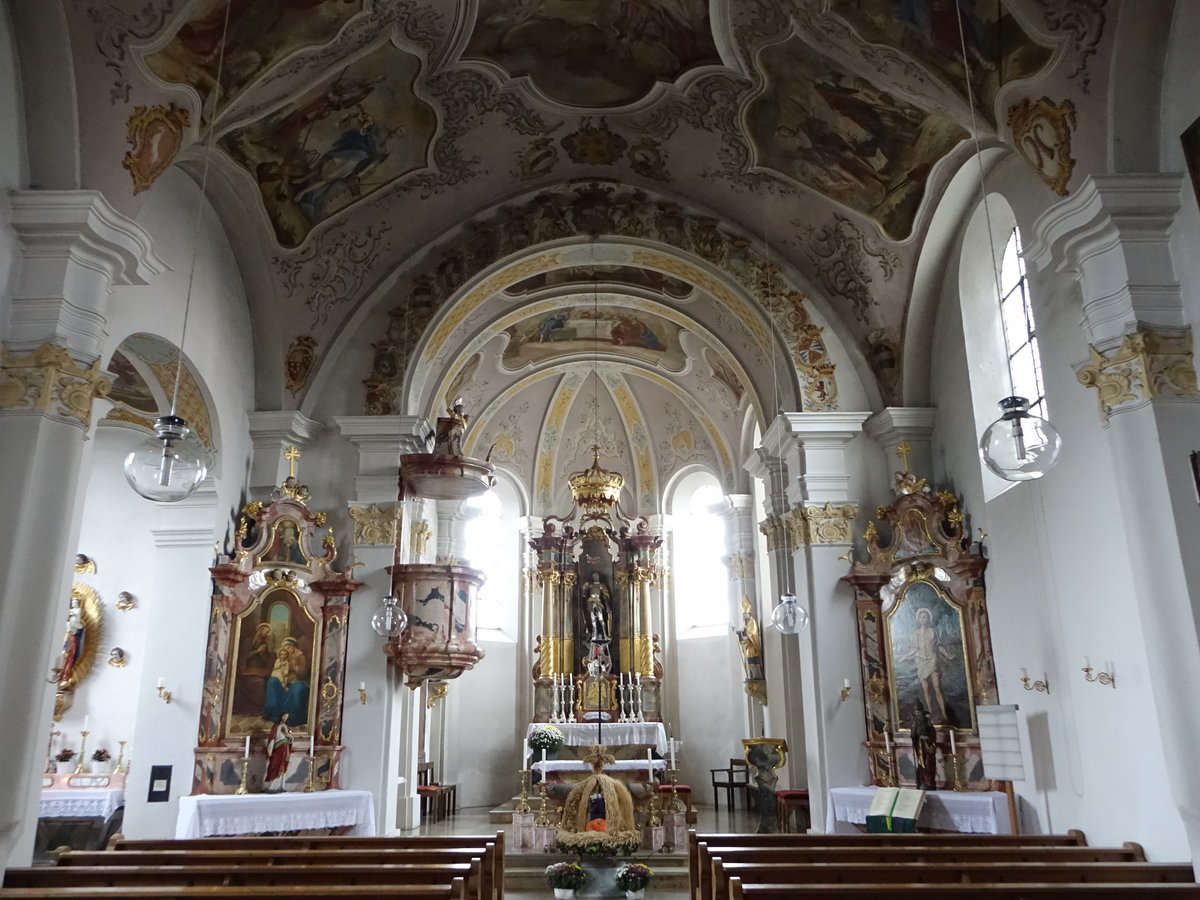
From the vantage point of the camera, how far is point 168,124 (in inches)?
300

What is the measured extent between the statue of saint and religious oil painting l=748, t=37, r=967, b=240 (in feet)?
31.2

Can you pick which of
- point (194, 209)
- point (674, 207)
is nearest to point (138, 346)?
point (194, 209)

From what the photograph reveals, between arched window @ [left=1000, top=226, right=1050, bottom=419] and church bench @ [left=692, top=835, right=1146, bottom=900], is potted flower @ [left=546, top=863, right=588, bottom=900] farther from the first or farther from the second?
arched window @ [left=1000, top=226, right=1050, bottom=419]

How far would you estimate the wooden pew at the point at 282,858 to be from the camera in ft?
20.3

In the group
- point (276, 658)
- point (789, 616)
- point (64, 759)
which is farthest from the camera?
point (64, 759)

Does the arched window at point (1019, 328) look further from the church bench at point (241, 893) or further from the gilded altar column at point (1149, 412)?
the church bench at point (241, 893)

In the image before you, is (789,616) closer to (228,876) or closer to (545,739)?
(545,739)

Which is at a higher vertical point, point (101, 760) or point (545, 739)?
point (545, 739)

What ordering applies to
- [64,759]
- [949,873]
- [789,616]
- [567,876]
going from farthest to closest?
[64,759] → [789,616] → [567,876] → [949,873]

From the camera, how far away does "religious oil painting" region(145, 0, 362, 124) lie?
731 centimetres

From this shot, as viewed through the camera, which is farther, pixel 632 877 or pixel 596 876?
pixel 596 876

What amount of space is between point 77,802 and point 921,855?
9.83 metres

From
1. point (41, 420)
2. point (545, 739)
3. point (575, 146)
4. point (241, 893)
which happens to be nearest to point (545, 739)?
point (545, 739)

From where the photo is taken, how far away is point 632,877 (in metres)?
8.70
